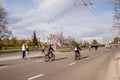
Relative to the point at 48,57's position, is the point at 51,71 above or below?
below

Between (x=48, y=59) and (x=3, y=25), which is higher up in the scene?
(x=3, y=25)

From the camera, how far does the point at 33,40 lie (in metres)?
135

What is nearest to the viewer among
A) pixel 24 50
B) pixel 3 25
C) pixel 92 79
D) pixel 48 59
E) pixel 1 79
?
pixel 1 79

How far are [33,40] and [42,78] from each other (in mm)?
123026

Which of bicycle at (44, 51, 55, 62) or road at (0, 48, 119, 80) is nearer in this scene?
road at (0, 48, 119, 80)

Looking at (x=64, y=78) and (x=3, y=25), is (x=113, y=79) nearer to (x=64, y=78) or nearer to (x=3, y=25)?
(x=64, y=78)

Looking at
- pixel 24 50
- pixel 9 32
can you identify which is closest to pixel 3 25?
pixel 9 32

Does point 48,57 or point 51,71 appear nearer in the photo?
point 51,71

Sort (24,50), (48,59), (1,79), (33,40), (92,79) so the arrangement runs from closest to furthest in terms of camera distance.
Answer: (1,79)
(92,79)
(48,59)
(24,50)
(33,40)

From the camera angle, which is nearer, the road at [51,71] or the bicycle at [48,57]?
the road at [51,71]

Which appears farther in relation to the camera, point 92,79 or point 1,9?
point 1,9

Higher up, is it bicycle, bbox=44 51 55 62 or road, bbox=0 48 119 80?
bicycle, bbox=44 51 55 62

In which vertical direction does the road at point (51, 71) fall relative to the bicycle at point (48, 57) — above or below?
below

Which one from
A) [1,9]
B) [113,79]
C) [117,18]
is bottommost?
[113,79]
